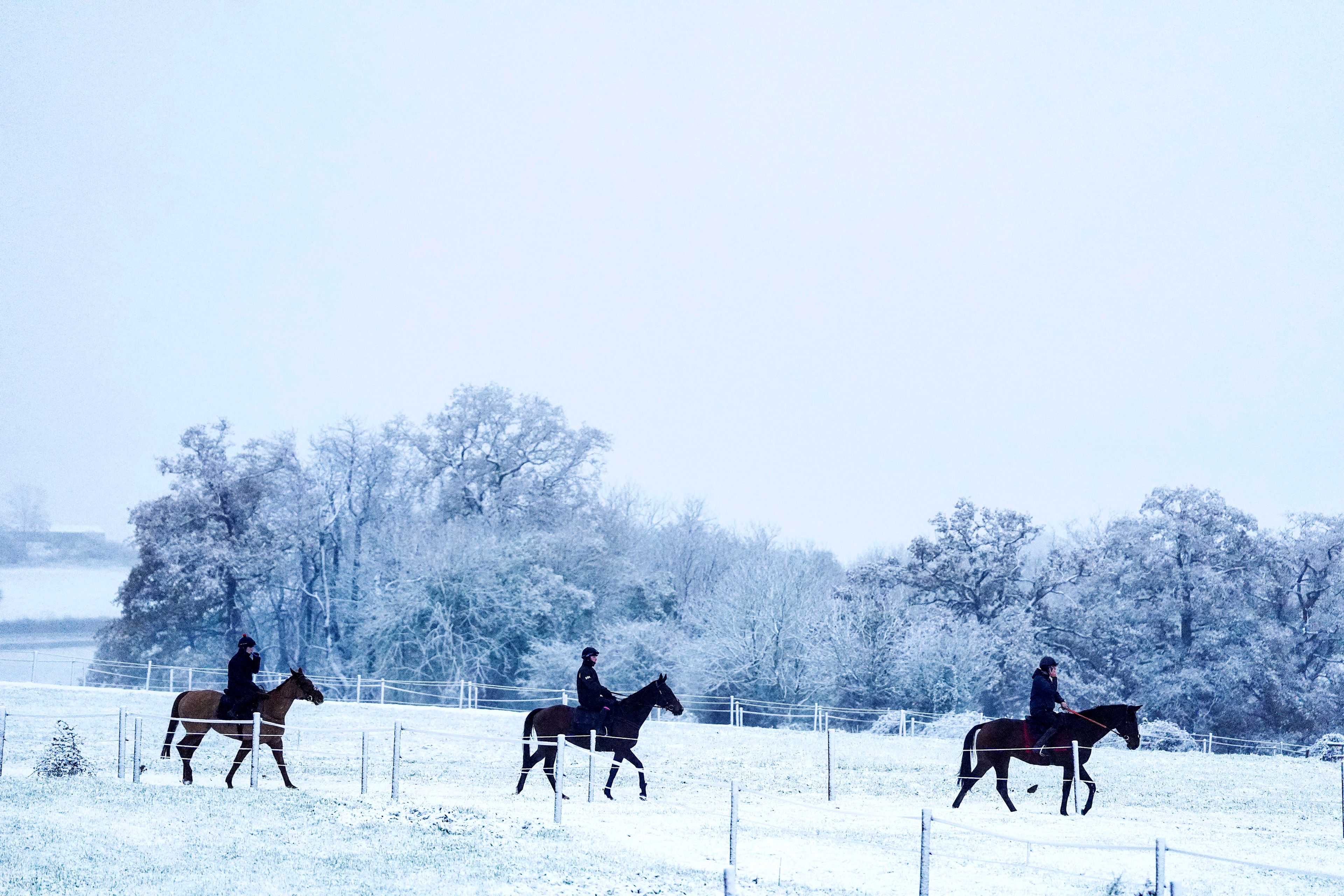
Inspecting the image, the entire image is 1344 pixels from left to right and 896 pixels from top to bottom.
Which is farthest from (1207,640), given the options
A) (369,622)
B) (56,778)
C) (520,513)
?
(56,778)

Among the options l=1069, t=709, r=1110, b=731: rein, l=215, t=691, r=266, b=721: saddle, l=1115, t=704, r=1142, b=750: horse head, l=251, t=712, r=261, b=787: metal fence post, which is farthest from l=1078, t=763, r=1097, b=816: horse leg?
l=215, t=691, r=266, b=721: saddle

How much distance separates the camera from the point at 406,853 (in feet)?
42.4

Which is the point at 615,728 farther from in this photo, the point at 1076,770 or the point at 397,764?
the point at 1076,770

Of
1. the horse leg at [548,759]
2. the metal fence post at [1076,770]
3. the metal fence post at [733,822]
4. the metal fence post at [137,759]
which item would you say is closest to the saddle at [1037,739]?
the metal fence post at [1076,770]

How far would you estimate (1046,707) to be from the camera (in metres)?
19.7

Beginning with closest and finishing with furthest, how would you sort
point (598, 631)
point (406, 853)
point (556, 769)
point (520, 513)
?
point (406, 853), point (556, 769), point (598, 631), point (520, 513)

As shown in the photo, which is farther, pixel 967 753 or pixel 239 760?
pixel 967 753

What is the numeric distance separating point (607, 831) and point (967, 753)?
23.2ft

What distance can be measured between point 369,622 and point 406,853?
4377 cm

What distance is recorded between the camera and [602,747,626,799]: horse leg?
736 inches

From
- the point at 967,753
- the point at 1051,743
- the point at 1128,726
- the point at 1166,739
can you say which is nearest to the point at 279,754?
the point at 967,753

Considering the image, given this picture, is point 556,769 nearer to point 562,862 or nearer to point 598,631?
point 562,862

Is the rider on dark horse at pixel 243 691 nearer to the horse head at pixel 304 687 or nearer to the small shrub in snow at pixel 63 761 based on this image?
the horse head at pixel 304 687

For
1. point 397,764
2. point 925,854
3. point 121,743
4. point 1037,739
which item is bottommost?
point 121,743
